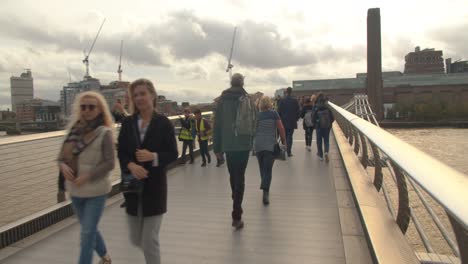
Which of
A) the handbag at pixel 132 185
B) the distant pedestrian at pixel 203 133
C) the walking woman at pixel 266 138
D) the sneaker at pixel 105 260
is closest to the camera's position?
the handbag at pixel 132 185

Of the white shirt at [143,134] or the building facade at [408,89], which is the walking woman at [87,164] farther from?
the building facade at [408,89]

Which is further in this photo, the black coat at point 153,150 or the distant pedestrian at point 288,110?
the distant pedestrian at point 288,110

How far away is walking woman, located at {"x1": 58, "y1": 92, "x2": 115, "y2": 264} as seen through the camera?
9.14 feet

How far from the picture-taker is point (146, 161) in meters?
2.71

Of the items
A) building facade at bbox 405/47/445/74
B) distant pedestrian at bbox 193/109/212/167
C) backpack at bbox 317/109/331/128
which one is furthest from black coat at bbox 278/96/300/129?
building facade at bbox 405/47/445/74

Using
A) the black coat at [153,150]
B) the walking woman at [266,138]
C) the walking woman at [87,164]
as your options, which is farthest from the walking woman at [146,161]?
the walking woman at [266,138]

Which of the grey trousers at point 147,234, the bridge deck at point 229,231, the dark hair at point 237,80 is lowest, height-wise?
the bridge deck at point 229,231

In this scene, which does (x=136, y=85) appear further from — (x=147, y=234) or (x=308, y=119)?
(x=308, y=119)

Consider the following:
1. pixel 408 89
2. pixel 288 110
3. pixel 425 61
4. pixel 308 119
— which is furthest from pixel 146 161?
pixel 425 61

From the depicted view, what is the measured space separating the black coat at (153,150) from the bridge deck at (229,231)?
969 millimetres

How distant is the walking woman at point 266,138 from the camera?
528cm

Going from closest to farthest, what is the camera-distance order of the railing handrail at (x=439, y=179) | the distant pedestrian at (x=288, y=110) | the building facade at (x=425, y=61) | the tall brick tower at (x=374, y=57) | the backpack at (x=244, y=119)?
the railing handrail at (x=439, y=179) → the backpack at (x=244, y=119) → the distant pedestrian at (x=288, y=110) → the tall brick tower at (x=374, y=57) → the building facade at (x=425, y=61)

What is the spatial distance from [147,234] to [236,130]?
1.73 meters

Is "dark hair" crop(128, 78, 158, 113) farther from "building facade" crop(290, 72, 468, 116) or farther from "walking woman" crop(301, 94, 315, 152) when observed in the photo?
"building facade" crop(290, 72, 468, 116)
